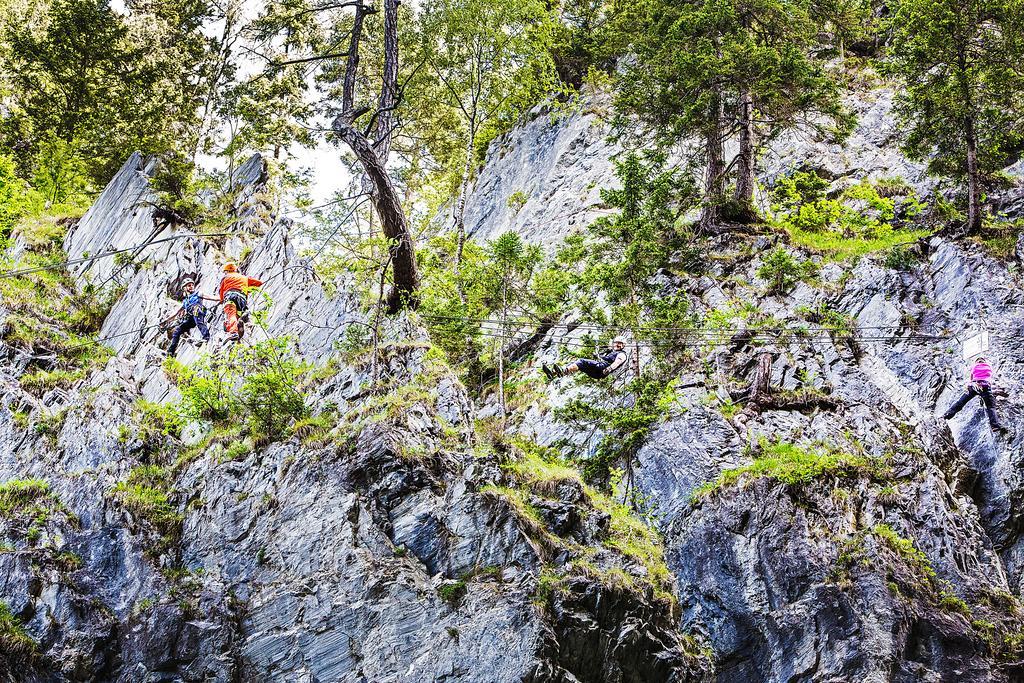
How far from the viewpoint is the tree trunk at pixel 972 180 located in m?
14.0

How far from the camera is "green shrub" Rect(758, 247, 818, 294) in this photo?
13.8 meters

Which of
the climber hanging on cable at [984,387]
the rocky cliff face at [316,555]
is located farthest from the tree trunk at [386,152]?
the climber hanging on cable at [984,387]

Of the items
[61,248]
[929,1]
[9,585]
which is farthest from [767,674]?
[61,248]

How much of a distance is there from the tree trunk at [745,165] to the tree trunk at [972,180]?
386 centimetres

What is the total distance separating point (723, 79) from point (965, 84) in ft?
14.4

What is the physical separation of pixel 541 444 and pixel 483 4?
13.7 meters

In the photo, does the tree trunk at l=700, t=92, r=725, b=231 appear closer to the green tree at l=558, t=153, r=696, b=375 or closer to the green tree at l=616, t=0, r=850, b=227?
the green tree at l=616, t=0, r=850, b=227

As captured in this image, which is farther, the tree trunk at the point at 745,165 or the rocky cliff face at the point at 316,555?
the tree trunk at the point at 745,165

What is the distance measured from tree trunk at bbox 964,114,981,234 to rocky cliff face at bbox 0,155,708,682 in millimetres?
9631

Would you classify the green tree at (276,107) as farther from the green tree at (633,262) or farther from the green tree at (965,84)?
the green tree at (965,84)

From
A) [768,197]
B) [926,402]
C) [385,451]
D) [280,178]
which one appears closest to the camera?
[385,451]

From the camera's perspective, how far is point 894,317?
13078 mm

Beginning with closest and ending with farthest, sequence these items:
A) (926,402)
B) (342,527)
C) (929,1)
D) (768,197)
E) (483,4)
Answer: (342,527), (926,402), (929,1), (768,197), (483,4)

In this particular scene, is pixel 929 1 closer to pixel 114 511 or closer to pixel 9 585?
pixel 114 511
